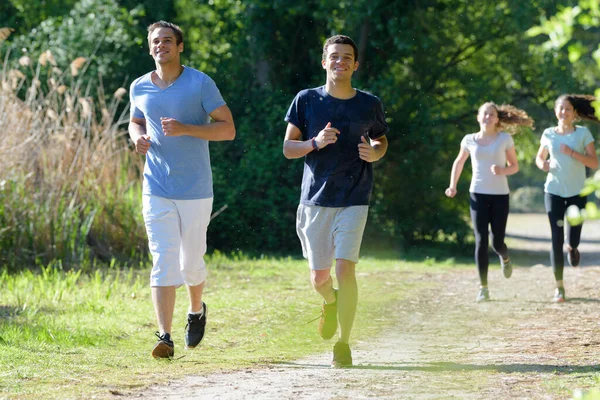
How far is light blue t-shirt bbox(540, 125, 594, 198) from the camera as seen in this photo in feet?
34.9

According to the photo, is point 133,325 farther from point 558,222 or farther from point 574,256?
point 574,256

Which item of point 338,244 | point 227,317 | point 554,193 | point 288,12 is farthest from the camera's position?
point 288,12

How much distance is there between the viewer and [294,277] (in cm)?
1319

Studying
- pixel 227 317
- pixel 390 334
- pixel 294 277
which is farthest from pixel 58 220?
pixel 390 334

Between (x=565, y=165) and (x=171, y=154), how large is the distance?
497 cm

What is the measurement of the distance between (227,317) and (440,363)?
3.03m

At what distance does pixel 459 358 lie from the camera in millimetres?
7391

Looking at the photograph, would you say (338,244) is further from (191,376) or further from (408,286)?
(408,286)

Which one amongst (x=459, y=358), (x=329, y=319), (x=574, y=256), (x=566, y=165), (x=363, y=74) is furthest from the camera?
Answer: (x=363, y=74)

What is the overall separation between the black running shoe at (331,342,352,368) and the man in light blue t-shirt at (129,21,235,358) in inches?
44.5

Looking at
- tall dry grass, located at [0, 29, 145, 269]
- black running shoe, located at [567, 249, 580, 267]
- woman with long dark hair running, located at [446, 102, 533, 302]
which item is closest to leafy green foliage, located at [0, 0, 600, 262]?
tall dry grass, located at [0, 29, 145, 269]

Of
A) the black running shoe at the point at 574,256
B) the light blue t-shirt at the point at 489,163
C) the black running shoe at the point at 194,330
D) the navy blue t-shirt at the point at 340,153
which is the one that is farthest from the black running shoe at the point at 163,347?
the black running shoe at the point at 574,256

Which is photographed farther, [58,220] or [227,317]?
[58,220]

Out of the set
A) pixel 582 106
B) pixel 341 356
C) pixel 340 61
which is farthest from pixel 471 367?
pixel 582 106
